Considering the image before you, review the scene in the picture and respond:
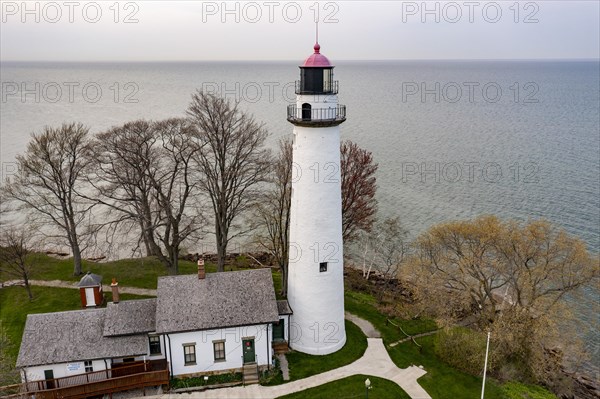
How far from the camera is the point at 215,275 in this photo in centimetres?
2345

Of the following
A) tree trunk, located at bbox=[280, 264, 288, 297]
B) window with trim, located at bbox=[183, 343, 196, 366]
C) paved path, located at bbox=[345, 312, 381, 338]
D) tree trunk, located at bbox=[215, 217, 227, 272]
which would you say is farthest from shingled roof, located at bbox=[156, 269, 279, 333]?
tree trunk, located at bbox=[215, 217, 227, 272]

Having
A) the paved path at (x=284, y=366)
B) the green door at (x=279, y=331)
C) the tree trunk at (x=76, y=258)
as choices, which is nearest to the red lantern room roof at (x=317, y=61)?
the green door at (x=279, y=331)

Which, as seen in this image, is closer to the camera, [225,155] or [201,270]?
[201,270]

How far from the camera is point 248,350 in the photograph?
22.0 metres

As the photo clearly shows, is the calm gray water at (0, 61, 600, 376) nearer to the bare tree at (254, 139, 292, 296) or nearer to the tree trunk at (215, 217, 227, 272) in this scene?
the bare tree at (254, 139, 292, 296)

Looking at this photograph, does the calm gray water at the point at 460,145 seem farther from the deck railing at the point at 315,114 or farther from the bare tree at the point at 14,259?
the bare tree at the point at 14,259

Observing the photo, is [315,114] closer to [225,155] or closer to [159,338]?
[225,155]

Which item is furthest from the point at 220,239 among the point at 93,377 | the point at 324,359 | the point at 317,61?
the point at 317,61

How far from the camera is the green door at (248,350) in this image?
21891 mm

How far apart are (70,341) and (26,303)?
10.2 metres

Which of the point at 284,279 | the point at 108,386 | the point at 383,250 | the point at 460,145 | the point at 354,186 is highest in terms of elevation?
the point at 460,145

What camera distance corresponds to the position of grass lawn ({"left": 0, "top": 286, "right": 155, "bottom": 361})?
1019 inches

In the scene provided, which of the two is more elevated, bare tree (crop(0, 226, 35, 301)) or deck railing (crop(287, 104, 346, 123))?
deck railing (crop(287, 104, 346, 123))

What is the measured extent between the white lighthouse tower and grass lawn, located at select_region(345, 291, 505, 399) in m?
2.97
